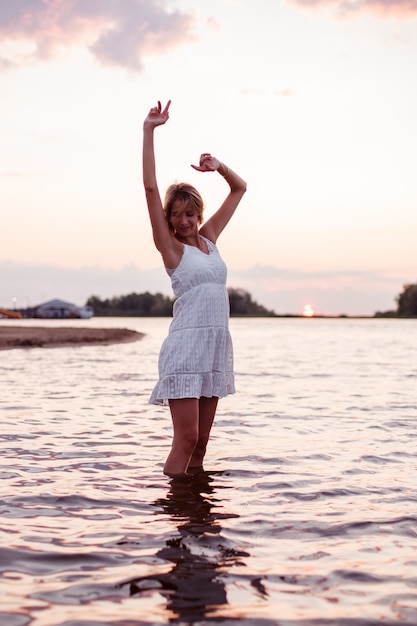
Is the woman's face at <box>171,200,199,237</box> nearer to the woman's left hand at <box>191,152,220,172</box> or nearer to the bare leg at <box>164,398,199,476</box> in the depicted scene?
the woman's left hand at <box>191,152,220,172</box>

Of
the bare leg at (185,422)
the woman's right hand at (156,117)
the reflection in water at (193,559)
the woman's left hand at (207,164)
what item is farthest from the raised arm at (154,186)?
the reflection in water at (193,559)

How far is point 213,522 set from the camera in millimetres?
4656

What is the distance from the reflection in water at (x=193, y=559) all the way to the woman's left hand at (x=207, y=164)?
2412 millimetres

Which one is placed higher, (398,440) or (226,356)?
(226,356)

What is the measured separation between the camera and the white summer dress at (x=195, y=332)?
5270mm

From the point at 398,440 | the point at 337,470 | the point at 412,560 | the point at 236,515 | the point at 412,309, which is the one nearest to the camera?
the point at 412,560

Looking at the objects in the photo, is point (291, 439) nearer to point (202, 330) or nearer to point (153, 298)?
point (202, 330)

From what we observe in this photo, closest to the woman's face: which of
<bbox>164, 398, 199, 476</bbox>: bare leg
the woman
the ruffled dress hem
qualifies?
the woman

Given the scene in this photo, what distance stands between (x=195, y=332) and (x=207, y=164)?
4.25ft

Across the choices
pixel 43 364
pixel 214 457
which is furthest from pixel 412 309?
pixel 214 457

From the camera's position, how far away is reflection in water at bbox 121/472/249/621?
3.33 meters

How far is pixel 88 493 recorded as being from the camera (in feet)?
17.7

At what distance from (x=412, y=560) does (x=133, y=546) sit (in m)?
1.53

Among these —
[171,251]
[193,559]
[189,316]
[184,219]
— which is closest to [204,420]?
[189,316]
